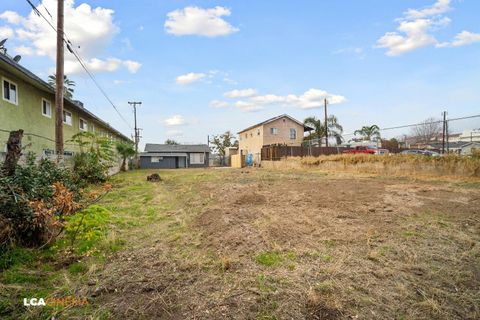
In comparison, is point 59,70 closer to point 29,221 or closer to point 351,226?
point 29,221

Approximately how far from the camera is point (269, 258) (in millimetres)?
3287

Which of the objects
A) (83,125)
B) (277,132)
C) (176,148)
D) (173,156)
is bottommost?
(173,156)

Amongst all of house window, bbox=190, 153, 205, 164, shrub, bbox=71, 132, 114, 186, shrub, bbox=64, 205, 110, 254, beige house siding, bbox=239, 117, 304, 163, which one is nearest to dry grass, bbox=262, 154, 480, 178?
shrub, bbox=64, 205, 110, 254

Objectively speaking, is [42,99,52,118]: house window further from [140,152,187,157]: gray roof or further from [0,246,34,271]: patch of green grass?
[140,152,187,157]: gray roof

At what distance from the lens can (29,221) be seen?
11.1ft

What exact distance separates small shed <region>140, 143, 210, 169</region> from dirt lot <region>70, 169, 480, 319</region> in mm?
33955

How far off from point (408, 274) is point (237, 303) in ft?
6.20

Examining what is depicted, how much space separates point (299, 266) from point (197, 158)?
38363 mm

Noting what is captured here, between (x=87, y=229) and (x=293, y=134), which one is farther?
(x=293, y=134)

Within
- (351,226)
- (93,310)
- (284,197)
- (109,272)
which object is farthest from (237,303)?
(284,197)

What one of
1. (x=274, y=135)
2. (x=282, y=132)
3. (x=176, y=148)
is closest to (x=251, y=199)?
(x=274, y=135)

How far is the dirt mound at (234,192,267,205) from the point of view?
6.58 m

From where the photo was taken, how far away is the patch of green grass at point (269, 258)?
124 inches

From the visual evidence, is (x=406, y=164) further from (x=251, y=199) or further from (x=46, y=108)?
(x=46, y=108)
